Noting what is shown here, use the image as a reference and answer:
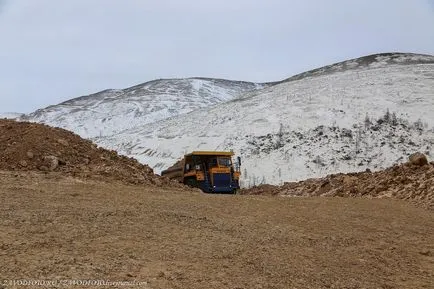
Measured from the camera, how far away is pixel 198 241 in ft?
25.4

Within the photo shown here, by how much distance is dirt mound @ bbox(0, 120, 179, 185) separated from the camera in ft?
46.2

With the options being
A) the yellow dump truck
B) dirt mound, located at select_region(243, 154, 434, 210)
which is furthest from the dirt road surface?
the yellow dump truck

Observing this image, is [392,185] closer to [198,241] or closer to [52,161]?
[52,161]

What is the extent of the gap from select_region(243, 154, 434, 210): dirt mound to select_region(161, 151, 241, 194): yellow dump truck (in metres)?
3.92

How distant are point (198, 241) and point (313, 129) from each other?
28.2m

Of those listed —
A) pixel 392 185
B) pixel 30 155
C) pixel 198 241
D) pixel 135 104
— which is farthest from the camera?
pixel 135 104

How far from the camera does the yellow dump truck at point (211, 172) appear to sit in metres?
24.2

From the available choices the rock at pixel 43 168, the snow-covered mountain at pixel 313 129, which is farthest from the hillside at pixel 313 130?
Result: the rock at pixel 43 168

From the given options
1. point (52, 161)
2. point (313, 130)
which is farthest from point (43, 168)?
point (313, 130)

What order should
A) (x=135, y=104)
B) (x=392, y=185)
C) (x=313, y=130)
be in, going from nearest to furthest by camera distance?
(x=392, y=185) < (x=313, y=130) < (x=135, y=104)

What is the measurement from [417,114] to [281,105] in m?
10.8

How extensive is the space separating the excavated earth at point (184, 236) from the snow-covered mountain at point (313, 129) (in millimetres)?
16988

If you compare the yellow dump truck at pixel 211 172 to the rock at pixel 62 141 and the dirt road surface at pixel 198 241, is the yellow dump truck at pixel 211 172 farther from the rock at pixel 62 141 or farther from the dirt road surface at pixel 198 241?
the dirt road surface at pixel 198 241

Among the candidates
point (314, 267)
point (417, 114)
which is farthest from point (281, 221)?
point (417, 114)
